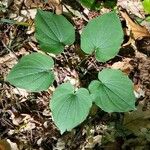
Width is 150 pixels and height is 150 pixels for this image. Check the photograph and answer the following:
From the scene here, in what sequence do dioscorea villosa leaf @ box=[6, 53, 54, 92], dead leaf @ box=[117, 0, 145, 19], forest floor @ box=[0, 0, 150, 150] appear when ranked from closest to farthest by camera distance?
dioscorea villosa leaf @ box=[6, 53, 54, 92] < forest floor @ box=[0, 0, 150, 150] < dead leaf @ box=[117, 0, 145, 19]

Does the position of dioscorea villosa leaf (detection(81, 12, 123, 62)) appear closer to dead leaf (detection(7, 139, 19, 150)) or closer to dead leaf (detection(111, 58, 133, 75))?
dead leaf (detection(111, 58, 133, 75))

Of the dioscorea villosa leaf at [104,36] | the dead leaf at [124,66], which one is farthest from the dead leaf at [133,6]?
the dioscorea villosa leaf at [104,36]

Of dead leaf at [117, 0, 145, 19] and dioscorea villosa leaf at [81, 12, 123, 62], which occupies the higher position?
dioscorea villosa leaf at [81, 12, 123, 62]

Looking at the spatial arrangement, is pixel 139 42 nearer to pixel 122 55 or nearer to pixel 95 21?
pixel 122 55

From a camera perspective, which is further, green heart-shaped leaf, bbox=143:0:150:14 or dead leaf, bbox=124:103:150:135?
green heart-shaped leaf, bbox=143:0:150:14

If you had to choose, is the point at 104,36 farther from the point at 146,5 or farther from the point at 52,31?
the point at 146,5

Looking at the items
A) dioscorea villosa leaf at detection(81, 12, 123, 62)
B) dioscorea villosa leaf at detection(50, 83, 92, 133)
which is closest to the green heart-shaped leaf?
dioscorea villosa leaf at detection(81, 12, 123, 62)

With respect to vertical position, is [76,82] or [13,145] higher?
[76,82]

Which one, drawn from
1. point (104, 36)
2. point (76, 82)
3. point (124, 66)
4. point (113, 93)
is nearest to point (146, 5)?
point (124, 66)
